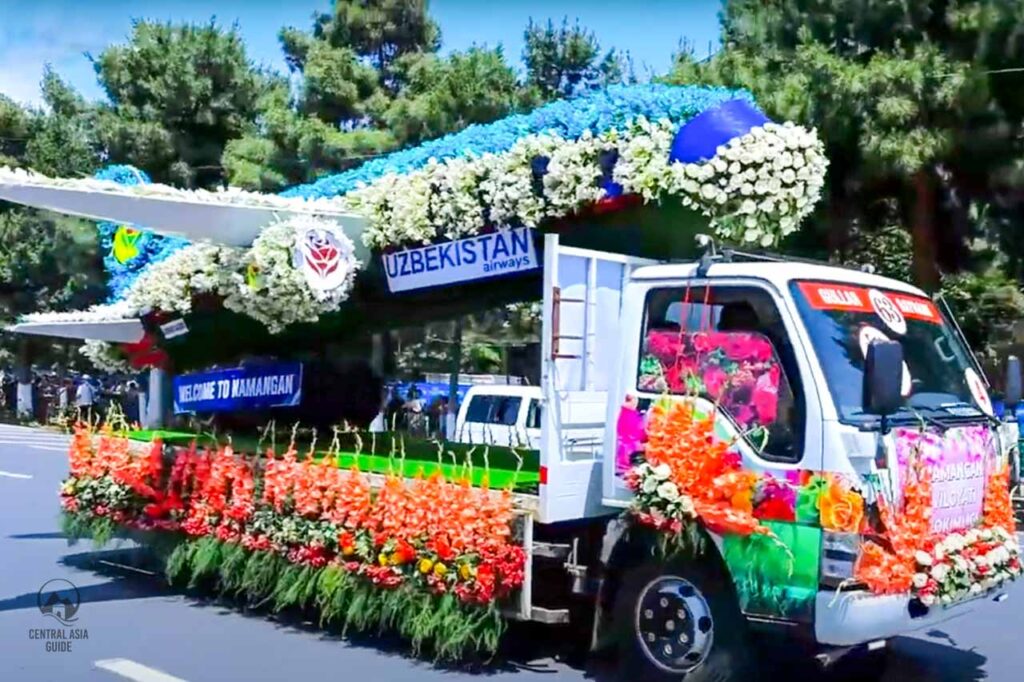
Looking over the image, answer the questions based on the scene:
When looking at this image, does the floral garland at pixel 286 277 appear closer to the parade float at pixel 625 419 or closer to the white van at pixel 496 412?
the parade float at pixel 625 419

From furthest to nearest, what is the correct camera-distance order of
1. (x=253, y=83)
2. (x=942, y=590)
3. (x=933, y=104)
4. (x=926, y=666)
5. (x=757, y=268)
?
(x=253, y=83)
(x=933, y=104)
(x=926, y=666)
(x=757, y=268)
(x=942, y=590)

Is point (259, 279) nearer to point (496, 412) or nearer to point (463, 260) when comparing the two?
point (463, 260)

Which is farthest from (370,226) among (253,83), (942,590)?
(253,83)

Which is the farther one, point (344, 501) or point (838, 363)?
point (344, 501)

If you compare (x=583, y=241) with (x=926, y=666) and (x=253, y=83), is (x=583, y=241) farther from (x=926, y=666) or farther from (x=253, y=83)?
(x=253, y=83)

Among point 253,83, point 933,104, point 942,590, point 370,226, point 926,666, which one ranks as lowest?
point 926,666

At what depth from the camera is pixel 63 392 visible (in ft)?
109

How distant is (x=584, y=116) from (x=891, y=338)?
230 centimetres

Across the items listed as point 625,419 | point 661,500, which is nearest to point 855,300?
point 625,419

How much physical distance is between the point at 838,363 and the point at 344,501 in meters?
3.28

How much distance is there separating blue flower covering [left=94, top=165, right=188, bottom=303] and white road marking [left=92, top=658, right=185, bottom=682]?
383cm

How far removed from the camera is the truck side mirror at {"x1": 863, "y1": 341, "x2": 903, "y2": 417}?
5195 millimetres

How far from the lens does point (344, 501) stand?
24.0 feet

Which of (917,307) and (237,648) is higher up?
(917,307)
